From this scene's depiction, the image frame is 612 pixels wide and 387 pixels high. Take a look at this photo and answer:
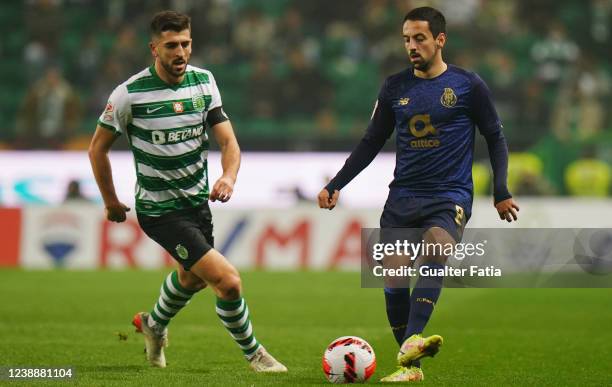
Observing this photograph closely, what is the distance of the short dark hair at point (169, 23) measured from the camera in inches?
281

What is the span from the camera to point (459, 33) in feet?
76.5

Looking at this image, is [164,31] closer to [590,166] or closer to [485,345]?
[485,345]

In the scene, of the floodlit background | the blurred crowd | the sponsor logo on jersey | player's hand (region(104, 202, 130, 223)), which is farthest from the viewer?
the blurred crowd

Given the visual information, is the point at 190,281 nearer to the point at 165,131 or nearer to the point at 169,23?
the point at 165,131

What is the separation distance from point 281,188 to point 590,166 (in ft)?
18.2

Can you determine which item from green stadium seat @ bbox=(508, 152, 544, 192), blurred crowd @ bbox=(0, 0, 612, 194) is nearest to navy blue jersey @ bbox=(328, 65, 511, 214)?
green stadium seat @ bbox=(508, 152, 544, 192)

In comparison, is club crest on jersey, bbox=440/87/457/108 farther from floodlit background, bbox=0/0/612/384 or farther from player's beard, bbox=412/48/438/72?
floodlit background, bbox=0/0/612/384

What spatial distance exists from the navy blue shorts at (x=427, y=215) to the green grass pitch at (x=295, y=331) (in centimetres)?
97

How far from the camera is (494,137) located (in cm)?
730

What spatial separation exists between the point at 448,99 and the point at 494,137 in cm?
40

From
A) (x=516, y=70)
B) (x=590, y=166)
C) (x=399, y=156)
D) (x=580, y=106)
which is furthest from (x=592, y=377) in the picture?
(x=516, y=70)

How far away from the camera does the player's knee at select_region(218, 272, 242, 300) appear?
7242mm

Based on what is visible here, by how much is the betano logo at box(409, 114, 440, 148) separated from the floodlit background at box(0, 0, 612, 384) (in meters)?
5.08

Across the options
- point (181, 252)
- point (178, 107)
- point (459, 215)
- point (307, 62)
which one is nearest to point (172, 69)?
point (178, 107)
